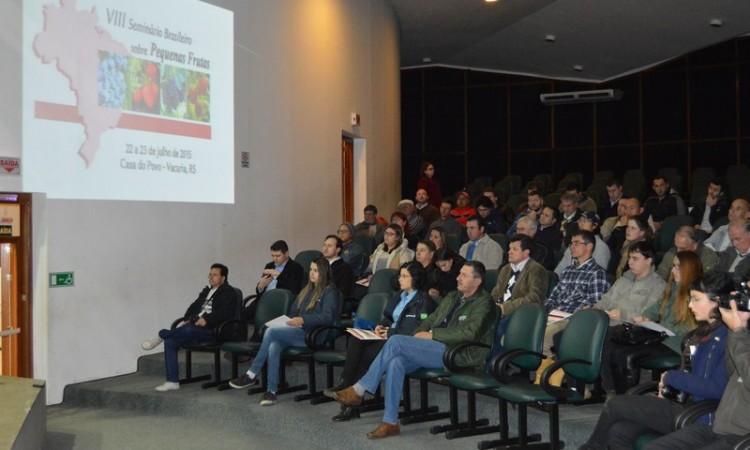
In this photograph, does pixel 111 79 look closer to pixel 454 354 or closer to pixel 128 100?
pixel 128 100

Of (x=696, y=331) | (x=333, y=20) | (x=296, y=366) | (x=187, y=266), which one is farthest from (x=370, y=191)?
(x=696, y=331)

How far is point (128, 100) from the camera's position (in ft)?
22.4

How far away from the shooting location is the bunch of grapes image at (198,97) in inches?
291

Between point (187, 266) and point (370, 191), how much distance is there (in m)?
4.06

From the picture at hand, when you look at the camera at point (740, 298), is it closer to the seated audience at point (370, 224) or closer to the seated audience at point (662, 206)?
the seated audience at point (662, 206)

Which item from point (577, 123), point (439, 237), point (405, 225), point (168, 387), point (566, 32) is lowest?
point (168, 387)

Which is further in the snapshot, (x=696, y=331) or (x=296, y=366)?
(x=296, y=366)

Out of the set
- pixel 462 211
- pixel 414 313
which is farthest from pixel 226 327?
pixel 462 211

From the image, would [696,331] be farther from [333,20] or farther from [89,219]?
[333,20]

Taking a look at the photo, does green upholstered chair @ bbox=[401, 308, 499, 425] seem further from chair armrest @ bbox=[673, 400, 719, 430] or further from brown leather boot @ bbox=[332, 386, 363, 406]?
chair armrest @ bbox=[673, 400, 719, 430]

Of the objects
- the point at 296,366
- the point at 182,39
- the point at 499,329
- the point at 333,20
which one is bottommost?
the point at 296,366

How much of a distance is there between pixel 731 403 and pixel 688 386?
308 millimetres

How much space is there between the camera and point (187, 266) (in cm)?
751

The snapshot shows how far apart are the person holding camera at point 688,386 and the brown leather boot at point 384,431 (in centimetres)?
144
